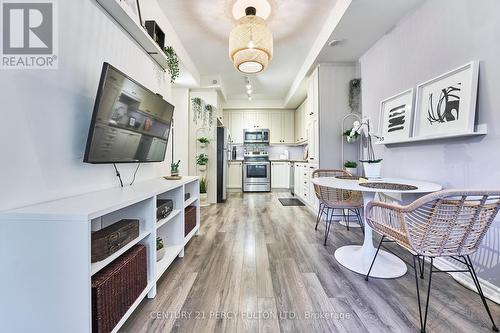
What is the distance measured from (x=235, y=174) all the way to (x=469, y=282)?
197 inches

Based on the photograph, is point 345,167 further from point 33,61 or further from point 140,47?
point 33,61

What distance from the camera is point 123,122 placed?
1.46m

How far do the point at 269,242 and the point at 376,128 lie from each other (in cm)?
196

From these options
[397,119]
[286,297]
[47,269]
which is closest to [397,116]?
[397,119]

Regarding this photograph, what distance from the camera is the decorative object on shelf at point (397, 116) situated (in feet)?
6.97

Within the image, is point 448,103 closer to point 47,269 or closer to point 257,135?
point 47,269

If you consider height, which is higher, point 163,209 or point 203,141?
point 203,141

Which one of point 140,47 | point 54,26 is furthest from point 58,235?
point 140,47

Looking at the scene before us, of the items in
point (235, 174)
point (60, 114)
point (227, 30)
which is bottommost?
point (235, 174)

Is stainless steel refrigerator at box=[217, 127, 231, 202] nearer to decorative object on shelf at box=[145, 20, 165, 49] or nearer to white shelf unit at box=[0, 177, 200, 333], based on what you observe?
decorative object on shelf at box=[145, 20, 165, 49]

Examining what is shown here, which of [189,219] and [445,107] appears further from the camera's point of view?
[189,219]

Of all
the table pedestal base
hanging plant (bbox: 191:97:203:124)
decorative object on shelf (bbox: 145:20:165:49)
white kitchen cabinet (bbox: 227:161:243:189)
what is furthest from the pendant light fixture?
white kitchen cabinet (bbox: 227:161:243:189)

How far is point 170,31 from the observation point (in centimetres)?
271

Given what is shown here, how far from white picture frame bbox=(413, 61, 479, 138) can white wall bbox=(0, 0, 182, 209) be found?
8.48ft
